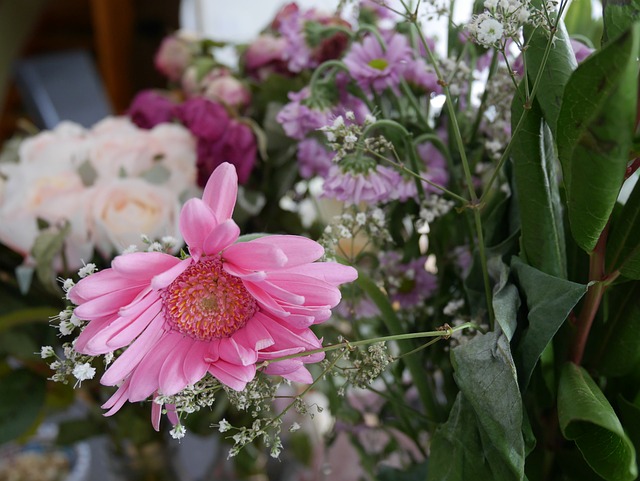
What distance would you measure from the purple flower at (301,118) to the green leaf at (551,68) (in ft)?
0.39

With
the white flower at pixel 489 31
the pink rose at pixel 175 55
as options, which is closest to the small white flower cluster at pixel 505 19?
the white flower at pixel 489 31

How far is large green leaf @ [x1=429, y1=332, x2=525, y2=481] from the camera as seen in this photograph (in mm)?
247

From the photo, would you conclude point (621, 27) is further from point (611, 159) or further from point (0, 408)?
point (0, 408)

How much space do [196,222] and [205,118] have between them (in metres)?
0.24

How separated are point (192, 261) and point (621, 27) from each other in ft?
0.57

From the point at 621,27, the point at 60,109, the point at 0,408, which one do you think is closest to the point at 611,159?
the point at 621,27

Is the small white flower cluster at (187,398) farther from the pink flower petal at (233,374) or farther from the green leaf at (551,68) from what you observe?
the green leaf at (551,68)

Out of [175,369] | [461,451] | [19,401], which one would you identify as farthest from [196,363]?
[19,401]

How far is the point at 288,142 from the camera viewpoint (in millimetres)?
479

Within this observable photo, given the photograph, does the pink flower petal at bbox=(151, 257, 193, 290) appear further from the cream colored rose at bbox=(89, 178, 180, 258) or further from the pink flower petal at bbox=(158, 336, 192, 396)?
the cream colored rose at bbox=(89, 178, 180, 258)

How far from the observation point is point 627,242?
0.27 m

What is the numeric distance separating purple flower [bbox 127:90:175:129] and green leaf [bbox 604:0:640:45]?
0.33 metres

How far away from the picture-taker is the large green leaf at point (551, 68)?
0.85 feet

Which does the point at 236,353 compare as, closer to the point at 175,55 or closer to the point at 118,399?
the point at 118,399
